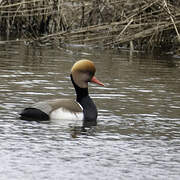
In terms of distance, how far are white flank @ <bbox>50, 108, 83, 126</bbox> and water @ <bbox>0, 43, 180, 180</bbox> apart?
0.87ft

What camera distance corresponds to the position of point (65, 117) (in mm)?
9414

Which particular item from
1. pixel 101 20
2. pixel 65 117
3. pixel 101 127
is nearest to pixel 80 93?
pixel 65 117

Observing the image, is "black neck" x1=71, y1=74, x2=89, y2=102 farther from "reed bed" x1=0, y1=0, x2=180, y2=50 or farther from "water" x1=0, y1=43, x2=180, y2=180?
"reed bed" x1=0, y1=0, x2=180, y2=50

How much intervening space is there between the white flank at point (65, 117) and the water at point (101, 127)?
27 cm

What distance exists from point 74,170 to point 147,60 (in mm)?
10317

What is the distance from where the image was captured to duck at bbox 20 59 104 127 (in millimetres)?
9219

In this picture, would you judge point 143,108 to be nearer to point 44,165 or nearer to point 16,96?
point 16,96

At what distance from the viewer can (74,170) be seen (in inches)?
263

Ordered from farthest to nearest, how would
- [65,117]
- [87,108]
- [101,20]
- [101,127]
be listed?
[101,20] → [87,108] → [65,117] → [101,127]

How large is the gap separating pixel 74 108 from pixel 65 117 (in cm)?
18

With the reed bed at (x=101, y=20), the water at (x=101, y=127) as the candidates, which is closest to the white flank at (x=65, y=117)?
the water at (x=101, y=127)

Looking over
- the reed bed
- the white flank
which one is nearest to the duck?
the white flank

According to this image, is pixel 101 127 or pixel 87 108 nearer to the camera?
pixel 101 127

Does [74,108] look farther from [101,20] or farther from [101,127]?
[101,20]
